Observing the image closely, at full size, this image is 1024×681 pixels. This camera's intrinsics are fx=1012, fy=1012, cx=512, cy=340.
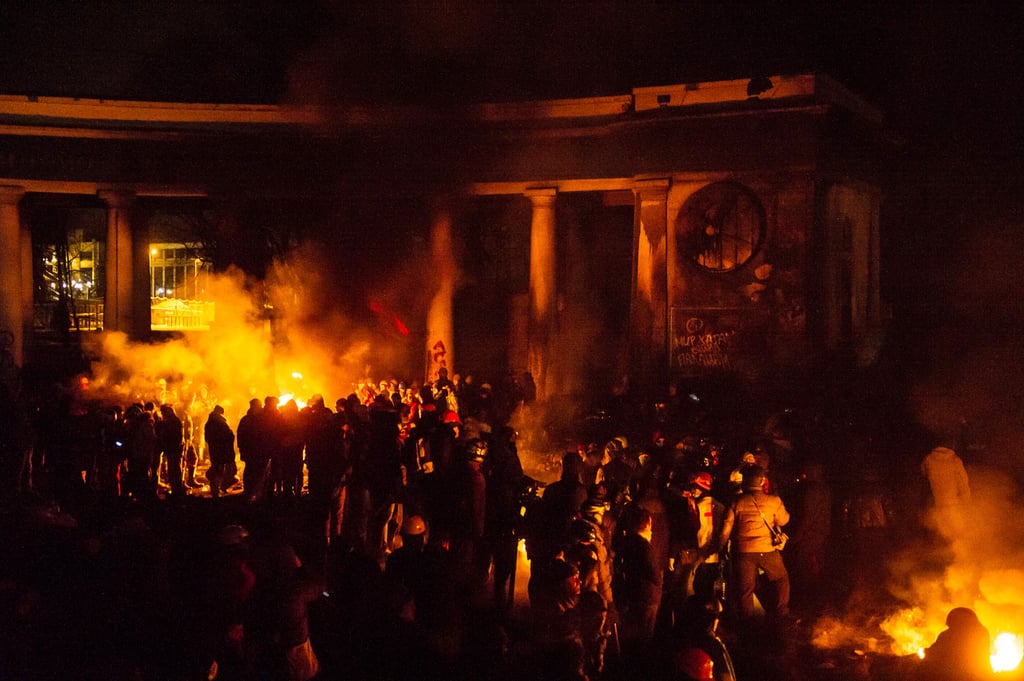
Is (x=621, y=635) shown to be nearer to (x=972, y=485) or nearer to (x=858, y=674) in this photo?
(x=858, y=674)

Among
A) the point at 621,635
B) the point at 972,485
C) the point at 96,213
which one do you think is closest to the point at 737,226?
the point at 972,485

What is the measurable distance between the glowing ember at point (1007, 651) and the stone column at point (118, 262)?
2223 centimetres

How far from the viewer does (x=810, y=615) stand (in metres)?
→ 10.0

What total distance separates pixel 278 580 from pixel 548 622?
182cm

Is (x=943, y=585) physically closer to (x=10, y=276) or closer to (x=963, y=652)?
(x=963, y=652)

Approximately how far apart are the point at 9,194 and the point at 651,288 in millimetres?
15160

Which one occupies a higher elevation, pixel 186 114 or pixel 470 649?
pixel 186 114

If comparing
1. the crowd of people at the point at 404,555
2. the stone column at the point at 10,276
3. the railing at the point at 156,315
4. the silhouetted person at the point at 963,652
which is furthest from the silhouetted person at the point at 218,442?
the railing at the point at 156,315

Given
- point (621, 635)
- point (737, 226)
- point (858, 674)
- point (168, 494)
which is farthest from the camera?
point (737, 226)

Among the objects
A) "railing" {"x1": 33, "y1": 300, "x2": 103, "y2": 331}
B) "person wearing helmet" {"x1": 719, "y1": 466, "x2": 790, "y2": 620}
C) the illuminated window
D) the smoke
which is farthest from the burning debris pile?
"railing" {"x1": 33, "y1": 300, "x2": 103, "y2": 331}

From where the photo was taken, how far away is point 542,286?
76.5ft

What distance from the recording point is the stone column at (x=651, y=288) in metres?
21.3

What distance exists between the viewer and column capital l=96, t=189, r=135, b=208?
2456 cm

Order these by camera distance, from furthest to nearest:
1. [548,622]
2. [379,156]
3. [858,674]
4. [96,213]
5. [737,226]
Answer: [96,213]
[379,156]
[737,226]
[858,674]
[548,622]
